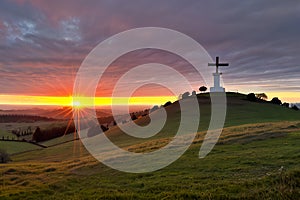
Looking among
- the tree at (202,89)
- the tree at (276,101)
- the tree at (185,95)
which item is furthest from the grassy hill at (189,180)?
the tree at (202,89)

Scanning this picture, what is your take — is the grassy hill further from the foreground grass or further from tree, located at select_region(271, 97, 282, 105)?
tree, located at select_region(271, 97, 282, 105)

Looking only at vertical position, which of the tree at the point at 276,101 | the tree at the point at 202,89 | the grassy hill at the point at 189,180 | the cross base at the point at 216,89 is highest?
the tree at the point at 202,89

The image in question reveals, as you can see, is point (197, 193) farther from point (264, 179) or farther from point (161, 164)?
point (161, 164)

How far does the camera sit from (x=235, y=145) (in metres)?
21.9

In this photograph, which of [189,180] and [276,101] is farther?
[276,101]

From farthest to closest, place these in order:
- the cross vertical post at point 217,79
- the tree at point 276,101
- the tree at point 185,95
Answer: the tree at point 185,95 < the tree at point 276,101 < the cross vertical post at point 217,79

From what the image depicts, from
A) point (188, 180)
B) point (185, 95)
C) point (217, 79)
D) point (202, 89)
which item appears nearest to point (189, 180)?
point (188, 180)

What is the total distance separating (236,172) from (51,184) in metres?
9.66

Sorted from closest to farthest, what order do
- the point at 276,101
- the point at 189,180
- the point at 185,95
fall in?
the point at 189,180
the point at 276,101
the point at 185,95

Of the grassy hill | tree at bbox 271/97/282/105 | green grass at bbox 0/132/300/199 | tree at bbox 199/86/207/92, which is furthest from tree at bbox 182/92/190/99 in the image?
green grass at bbox 0/132/300/199

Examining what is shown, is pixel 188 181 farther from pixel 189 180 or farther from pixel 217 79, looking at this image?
pixel 217 79

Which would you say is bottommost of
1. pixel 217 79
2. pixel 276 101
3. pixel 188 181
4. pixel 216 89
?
pixel 188 181

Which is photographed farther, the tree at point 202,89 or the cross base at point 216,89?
the tree at point 202,89

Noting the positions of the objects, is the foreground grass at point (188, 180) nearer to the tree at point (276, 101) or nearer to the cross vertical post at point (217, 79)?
the cross vertical post at point (217, 79)
